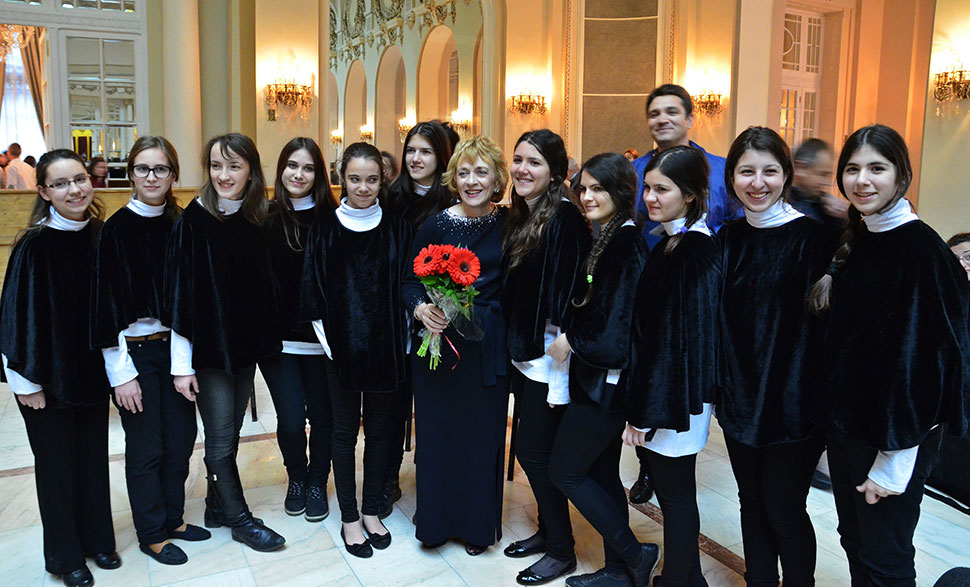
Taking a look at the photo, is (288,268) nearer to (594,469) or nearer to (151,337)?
(151,337)

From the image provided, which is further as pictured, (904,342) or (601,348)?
(601,348)

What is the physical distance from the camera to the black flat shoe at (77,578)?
274 centimetres

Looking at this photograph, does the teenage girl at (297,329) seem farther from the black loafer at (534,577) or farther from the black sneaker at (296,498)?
the black loafer at (534,577)

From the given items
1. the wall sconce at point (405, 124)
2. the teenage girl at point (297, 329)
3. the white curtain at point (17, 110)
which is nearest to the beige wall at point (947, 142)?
the teenage girl at point (297, 329)

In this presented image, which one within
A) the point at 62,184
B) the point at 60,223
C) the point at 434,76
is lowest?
the point at 60,223

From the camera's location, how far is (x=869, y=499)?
1.93 metres

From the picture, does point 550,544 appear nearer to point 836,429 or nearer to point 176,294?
point 836,429

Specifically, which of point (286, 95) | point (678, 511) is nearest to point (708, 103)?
point (286, 95)

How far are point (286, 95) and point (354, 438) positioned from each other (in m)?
6.72

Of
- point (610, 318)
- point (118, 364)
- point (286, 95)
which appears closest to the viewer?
point (610, 318)

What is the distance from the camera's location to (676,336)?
221 cm

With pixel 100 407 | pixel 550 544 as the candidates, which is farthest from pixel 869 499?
pixel 100 407

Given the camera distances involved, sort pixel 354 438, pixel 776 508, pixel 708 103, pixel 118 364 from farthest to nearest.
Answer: pixel 708 103 < pixel 354 438 < pixel 118 364 < pixel 776 508

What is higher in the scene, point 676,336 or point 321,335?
point 676,336
